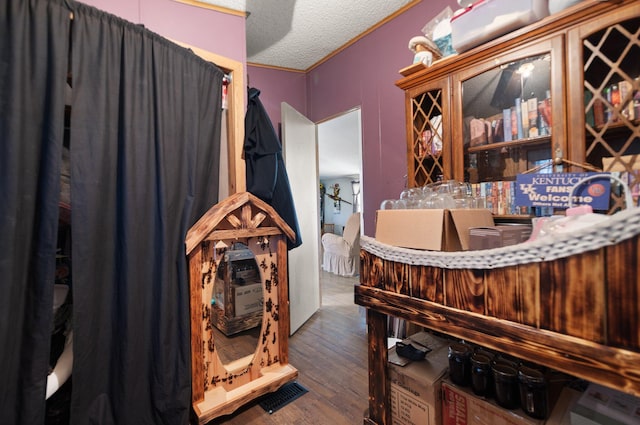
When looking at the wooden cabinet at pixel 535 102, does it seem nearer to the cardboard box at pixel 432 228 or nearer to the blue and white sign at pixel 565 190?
the blue and white sign at pixel 565 190

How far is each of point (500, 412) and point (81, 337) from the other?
171 cm

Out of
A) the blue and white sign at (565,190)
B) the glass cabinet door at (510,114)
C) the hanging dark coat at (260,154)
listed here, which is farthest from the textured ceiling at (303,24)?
the blue and white sign at (565,190)

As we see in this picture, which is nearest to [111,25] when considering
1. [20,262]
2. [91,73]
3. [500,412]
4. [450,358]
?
[91,73]

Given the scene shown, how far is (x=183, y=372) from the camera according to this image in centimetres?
144

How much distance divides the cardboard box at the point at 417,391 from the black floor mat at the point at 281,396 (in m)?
0.69

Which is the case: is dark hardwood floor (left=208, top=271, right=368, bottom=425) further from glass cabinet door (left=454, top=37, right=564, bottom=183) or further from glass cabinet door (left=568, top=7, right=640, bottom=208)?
glass cabinet door (left=568, top=7, right=640, bottom=208)

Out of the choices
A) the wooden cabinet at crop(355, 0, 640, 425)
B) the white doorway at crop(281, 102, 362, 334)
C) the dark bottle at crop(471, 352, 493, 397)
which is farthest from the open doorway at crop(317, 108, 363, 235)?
the dark bottle at crop(471, 352, 493, 397)

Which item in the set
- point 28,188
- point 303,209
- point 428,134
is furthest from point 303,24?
point 28,188

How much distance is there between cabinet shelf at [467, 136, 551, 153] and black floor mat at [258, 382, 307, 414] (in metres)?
1.80

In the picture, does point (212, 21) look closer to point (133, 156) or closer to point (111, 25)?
point (111, 25)

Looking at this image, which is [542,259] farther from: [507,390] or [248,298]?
[248,298]

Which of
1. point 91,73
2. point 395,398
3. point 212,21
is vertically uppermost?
point 212,21

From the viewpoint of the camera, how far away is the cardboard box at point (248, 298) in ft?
5.77

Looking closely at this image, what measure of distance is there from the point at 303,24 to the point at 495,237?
7.97 feet
